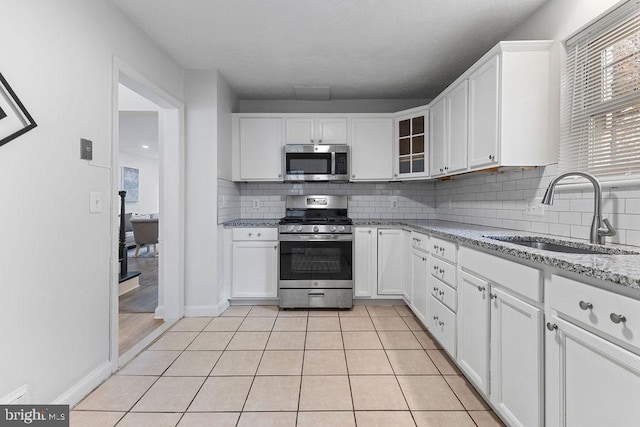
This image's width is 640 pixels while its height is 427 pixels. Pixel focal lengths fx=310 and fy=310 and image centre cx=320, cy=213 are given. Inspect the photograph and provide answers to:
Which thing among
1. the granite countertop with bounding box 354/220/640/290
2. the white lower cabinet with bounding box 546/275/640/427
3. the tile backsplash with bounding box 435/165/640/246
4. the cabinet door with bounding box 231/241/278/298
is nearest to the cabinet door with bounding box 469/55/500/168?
the tile backsplash with bounding box 435/165/640/246

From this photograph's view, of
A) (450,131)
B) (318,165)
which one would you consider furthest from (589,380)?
(318,165)

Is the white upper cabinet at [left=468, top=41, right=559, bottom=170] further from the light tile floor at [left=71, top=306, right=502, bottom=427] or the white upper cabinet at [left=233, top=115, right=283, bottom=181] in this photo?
the white upper cabinet at [left=233, top=115, right=283, bottom=181]

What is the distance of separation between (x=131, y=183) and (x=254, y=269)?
6.87 meters

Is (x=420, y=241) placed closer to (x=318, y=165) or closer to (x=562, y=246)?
(x=562, y=246)

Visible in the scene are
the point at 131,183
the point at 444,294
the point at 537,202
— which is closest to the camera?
the point at 537,202

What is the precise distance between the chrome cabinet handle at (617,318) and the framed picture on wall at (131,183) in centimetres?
926

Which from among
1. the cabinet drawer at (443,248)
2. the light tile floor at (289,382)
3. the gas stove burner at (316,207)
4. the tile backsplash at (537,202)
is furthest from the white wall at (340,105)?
the light tile floor at (289,382)

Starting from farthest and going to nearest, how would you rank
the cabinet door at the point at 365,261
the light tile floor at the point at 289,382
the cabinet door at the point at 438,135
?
the cabinet door at the point at 365,261
the cabinet door at the point at 438,135
the light tile floor at the point at 289,382

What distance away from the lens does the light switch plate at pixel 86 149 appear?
5.80ft

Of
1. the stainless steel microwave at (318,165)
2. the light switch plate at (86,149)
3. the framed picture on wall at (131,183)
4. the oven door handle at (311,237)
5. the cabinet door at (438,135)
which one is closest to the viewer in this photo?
the light switch plate at (86,149)

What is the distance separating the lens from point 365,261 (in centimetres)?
336

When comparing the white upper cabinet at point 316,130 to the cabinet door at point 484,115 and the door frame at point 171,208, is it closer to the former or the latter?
the door frame at point 171,208

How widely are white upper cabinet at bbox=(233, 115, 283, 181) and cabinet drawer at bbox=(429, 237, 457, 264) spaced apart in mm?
1891

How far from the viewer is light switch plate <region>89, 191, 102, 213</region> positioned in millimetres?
1834
